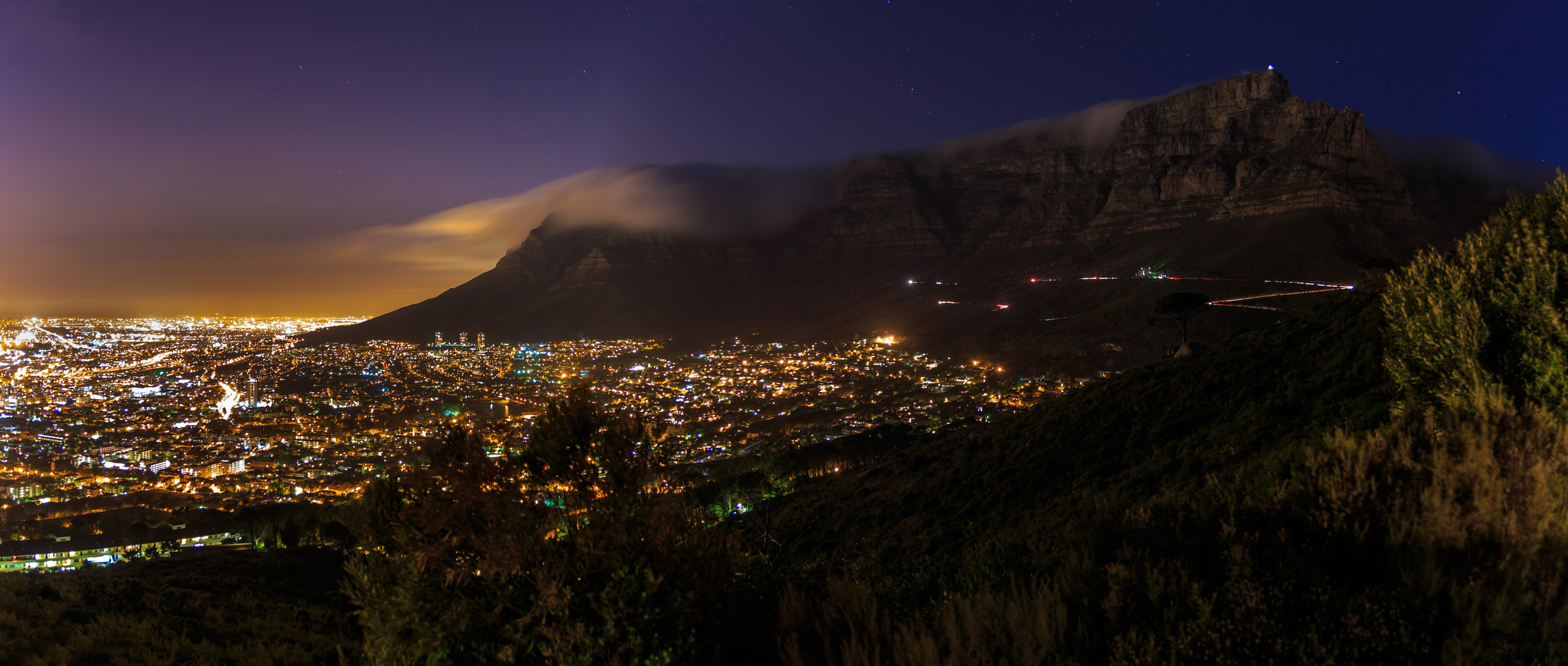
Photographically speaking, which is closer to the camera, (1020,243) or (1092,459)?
(1092,459)

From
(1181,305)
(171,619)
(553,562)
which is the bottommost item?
(171,619)

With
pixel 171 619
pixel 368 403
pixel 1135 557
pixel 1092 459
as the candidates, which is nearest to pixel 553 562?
pixel 1135 557

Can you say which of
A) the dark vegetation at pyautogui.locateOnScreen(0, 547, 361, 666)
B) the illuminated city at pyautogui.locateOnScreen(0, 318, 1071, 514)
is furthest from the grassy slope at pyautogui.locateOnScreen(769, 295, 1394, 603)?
the dark vegetation at pyautogui.locateOnScreen(0, 547, 361, 666)

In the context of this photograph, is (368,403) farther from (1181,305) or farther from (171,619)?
(1181,305)

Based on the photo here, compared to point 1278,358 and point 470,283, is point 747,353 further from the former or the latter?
point 470,283

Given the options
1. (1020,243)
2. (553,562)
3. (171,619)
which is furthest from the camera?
(1020,243)

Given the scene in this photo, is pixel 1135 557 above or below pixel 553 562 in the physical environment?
below

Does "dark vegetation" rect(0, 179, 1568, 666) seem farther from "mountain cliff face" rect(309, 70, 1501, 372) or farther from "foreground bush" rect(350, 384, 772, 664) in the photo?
"mountain cliff face" rect(309, 70, 1501, 372)
